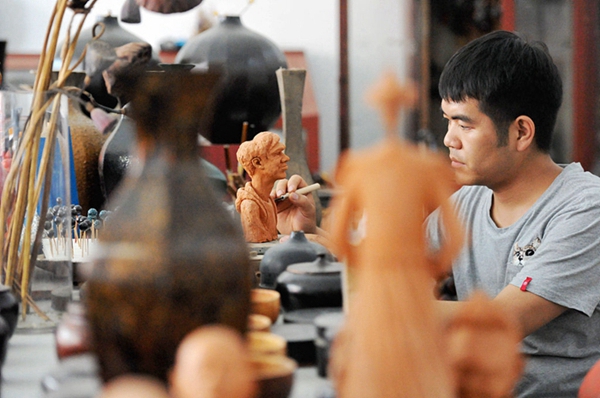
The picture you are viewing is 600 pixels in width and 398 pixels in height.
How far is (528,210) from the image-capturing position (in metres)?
1.36

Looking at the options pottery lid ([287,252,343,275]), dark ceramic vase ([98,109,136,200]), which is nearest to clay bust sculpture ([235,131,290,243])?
dark ceramic vase ([98,109,136,200])

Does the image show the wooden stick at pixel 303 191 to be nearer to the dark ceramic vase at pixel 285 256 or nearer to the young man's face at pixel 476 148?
the young man's face at pixel 476 148

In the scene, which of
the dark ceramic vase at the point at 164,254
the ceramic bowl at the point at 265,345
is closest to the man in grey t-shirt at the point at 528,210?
the ceramic bowl at the point at 265,345

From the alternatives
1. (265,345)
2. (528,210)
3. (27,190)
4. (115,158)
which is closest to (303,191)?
(115,158)

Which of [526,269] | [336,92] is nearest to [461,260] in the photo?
[526,269]

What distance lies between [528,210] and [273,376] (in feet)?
2.91

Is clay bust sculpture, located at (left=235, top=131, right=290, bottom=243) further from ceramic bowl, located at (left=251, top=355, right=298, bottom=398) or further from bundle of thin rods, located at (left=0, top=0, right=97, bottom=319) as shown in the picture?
ceramic bowl, located at (left=251, top=355, right=298, bottom=398)

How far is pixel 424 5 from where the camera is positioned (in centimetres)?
473

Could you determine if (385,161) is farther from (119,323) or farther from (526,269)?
(526,269)

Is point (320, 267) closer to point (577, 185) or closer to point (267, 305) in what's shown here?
point (267, 305)

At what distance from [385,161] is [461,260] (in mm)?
1038

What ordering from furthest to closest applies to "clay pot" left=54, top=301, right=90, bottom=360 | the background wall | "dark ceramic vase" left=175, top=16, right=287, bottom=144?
the background wall
"dark ceramic vase" left=175, top=16, right=287, bottom=144
"clay pot" left=54, top=301, right=90, bottom=360

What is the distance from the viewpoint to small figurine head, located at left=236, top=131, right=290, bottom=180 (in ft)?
5.53

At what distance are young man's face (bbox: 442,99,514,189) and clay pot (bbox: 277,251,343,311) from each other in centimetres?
49
